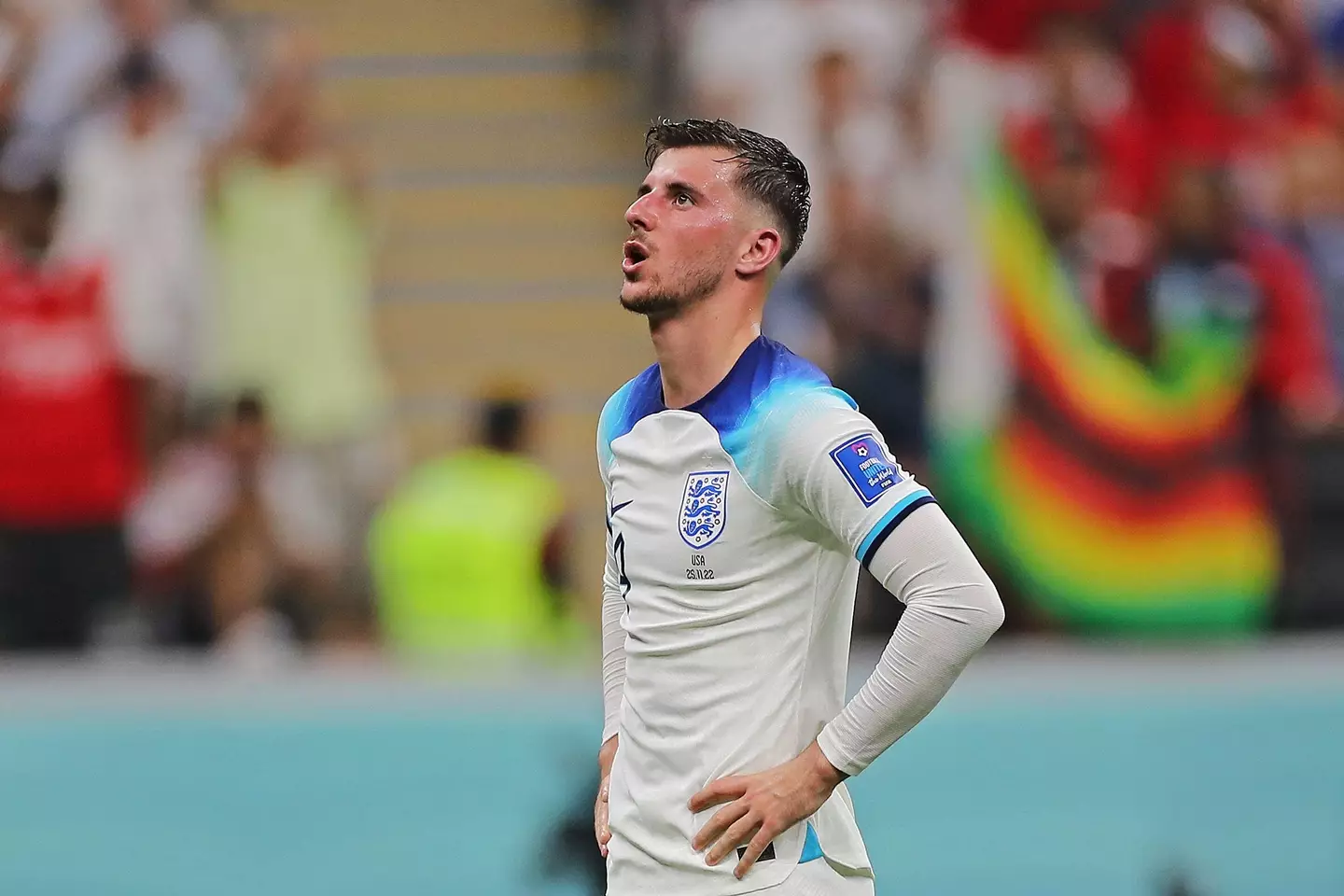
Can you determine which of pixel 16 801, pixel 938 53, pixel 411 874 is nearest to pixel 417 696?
pixel 411 874

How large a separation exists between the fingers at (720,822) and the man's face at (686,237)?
2.71 feet

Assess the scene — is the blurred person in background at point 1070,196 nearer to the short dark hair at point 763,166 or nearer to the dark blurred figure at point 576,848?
the dark blurred figure at point 576,848

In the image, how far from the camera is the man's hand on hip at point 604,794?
3645 mm

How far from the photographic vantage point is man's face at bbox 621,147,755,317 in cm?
345

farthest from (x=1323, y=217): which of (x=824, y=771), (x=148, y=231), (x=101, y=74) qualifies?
(x=824, y=771)

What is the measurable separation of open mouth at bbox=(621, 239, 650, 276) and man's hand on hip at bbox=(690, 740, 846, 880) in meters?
0.85

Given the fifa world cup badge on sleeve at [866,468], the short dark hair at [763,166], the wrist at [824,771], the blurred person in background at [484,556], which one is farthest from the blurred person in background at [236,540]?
the fifa world cup badge on sleeve at [866,468]

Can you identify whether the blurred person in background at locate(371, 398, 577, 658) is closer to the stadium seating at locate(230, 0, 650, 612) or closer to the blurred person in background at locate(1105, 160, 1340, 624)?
the stadium seating at locate(230, 0, 650, 612)

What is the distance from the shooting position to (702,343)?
348 centimetres

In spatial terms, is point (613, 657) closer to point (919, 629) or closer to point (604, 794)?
point (604, 794)

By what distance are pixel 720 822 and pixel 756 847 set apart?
0.23ft

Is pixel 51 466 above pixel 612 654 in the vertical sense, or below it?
below

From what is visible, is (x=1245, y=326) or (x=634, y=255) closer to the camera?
(x=634, y=255)

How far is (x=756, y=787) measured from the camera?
3303mm
